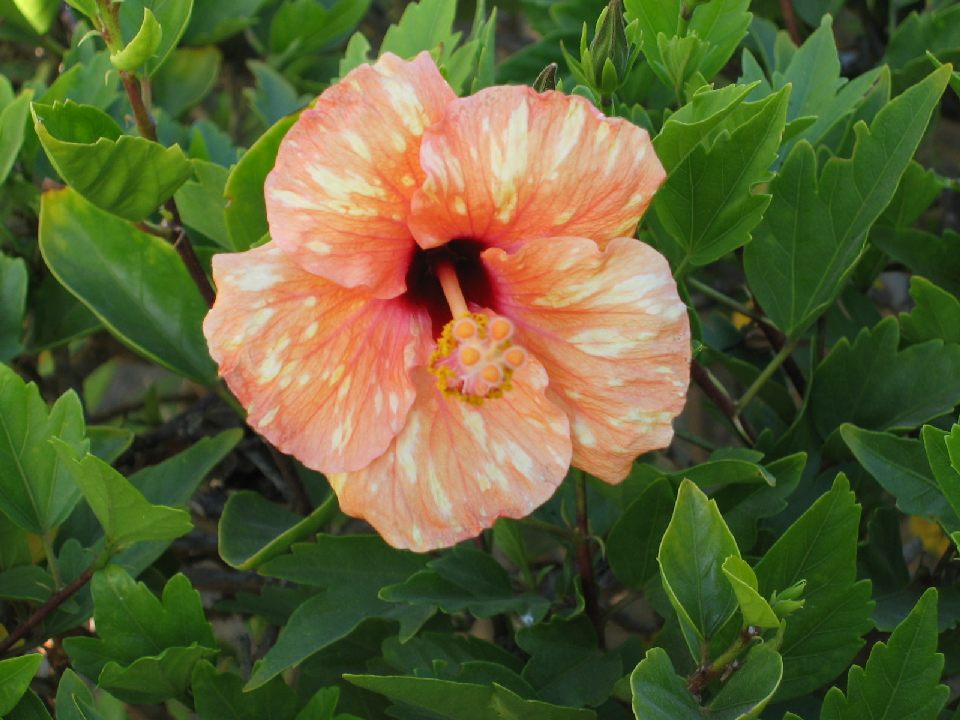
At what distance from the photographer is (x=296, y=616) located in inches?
48.0

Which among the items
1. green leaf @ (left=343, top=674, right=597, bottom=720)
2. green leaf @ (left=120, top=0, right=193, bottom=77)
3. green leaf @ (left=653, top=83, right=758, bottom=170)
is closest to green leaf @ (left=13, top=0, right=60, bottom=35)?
green leaf @ (left=120, top=0, right=193, bottom=77)

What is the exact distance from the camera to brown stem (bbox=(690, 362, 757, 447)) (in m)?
1.26

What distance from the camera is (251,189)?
121 centimetres

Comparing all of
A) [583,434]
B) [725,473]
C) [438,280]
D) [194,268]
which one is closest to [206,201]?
[194,268]

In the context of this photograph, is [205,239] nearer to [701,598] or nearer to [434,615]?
[434,615]

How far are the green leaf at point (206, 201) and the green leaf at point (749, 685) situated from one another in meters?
0.67

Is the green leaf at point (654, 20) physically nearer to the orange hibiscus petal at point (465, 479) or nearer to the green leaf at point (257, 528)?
the orange hibiscus petal at point (465, 479)

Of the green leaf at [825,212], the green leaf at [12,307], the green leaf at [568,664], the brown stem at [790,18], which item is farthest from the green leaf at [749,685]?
the brown stem at [790,18]

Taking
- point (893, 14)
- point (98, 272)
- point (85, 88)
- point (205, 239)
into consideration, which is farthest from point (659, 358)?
point (893, 14)

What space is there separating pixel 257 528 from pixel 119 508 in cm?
19

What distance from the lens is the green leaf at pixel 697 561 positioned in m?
0.99

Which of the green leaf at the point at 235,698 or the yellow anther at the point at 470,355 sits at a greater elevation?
the yellow anther at the point at 470,355

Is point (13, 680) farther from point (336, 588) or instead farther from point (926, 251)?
point (926, 251)

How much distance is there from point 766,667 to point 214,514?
918 millimetres
